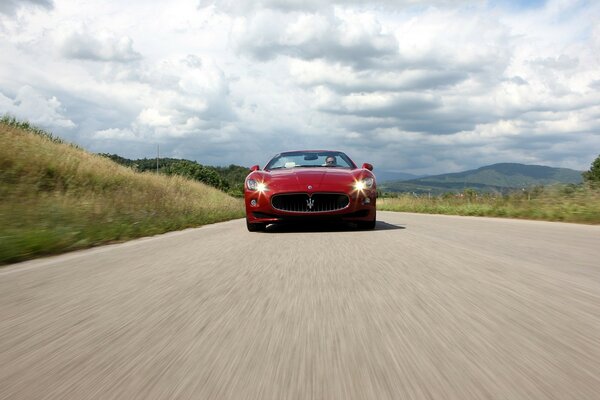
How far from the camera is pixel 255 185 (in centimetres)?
859

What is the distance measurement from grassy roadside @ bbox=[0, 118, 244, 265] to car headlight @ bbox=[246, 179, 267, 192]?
6.05 feet

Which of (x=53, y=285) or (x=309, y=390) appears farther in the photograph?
(x=53, y=285)

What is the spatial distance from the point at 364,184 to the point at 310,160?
6.37 feet

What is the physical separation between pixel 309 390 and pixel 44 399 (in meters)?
0.82

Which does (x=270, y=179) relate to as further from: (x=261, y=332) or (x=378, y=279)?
(x=261, y=332)

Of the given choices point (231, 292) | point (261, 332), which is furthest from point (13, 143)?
point (261, 332)

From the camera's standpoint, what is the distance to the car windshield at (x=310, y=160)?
32.5 ft

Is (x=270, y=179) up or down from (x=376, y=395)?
up

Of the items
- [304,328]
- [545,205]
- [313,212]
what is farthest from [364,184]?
[545,205]

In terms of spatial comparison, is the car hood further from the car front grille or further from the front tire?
the front tire

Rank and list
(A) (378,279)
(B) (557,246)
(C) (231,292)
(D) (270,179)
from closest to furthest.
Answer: (C) (231,292), (A) (378,279), (B) (557,246), (D) (270,179)

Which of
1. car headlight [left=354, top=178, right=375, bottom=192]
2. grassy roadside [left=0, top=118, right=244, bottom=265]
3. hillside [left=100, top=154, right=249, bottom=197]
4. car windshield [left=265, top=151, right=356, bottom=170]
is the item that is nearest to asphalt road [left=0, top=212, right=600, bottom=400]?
grassy roadside [left=0, top=118, right=244, bottom=265]

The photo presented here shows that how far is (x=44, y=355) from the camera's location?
2.11 meters

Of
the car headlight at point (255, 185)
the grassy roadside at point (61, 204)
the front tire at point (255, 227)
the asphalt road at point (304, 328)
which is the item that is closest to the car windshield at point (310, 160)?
the car headlight at point (255, 185)
